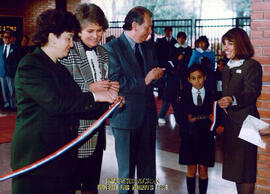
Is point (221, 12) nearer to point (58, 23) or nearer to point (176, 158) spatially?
point (176, 158)

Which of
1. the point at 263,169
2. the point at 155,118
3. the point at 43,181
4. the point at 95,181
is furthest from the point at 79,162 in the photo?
the point at 263,169

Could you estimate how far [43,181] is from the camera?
101 inches

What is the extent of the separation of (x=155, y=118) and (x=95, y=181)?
3.26ft

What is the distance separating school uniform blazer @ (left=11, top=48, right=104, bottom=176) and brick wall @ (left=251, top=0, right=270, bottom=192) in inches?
114

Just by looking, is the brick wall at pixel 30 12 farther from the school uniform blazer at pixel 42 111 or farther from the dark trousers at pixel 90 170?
the school uniform blazer at pixel 42 111

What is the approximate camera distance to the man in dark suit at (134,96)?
3822 mm

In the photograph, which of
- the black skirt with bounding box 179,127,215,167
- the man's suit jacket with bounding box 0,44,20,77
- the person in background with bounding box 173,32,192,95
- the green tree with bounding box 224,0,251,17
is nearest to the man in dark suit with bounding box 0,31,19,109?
the man's suit jacket with bounding box 0,44,20,77

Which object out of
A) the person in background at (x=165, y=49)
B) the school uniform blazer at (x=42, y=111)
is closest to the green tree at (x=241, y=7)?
the person in background at (x=165, y=49)

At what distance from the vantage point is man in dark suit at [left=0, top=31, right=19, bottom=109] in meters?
10.9

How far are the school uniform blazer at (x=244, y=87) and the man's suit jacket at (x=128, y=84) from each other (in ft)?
2.76

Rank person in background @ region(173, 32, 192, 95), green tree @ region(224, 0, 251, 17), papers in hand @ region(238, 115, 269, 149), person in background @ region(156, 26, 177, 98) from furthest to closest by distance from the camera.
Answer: green tree @ region(224, 0, 251, 17), person in background @ region(156, 26, 177, 98), person in background @ region(173, 32, 192, 95), papers in hand @ region(238, 115, 269, 149)

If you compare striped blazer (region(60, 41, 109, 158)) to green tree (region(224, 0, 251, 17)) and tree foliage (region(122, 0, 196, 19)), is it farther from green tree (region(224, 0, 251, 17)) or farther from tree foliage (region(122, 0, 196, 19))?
tree foliage (region(122, 0, 196, 19))

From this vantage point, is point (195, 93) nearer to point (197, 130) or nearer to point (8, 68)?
point (197, 130)

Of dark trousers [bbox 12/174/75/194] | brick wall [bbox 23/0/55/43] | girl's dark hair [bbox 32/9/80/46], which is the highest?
brick wall [bbox 23/0/55/43]
